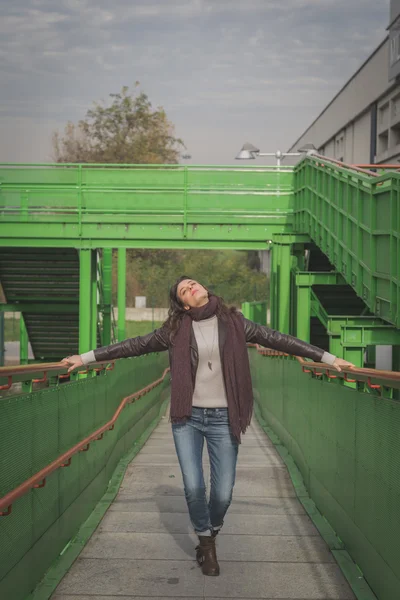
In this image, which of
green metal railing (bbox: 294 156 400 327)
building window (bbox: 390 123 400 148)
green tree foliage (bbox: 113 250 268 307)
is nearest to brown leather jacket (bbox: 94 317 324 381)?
green metal railing (bbox: 294 156 400 327)

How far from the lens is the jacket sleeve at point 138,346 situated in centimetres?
581

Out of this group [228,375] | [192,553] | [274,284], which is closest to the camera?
[228,375]

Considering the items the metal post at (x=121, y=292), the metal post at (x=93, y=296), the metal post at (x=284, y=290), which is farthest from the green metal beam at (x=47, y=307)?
the metal post at (x=284, y=290)

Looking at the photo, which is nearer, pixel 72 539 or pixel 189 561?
pixel 189 561

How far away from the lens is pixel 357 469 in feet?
19.9

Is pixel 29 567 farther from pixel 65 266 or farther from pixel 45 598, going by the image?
pixel 65 266

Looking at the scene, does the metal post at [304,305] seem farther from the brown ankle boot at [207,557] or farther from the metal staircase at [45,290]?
the brown ankle boot at [207,557]

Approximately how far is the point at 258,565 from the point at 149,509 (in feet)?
6.26

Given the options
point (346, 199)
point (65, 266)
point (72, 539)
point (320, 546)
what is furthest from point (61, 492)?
point (65, 266)

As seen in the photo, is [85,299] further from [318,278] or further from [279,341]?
[279,341]

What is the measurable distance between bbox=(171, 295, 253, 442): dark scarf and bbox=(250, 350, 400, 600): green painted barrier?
2.49ft

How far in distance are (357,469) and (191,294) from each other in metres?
1.56

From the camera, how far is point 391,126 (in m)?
30.1

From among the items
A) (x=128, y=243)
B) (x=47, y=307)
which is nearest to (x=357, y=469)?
(x=128, y=243)
